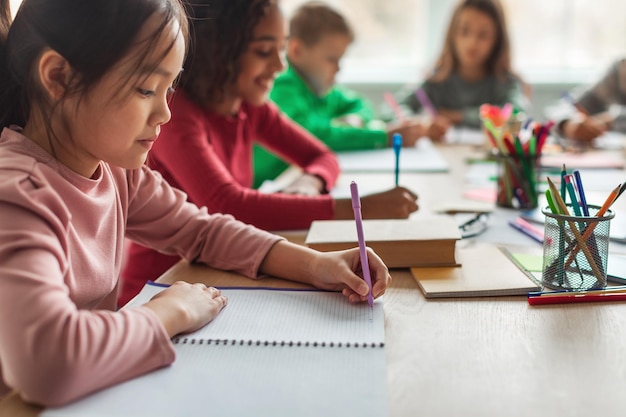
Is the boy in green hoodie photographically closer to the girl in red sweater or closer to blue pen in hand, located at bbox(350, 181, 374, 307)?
the girl in red sweater

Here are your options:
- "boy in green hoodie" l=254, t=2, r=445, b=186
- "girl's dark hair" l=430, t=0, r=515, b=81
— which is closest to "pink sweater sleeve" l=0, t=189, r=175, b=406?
"boy in green hoodie" l=254, t=2, r=445, b=186

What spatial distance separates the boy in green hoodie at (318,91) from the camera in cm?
201

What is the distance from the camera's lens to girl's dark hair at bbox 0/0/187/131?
0.71 metres

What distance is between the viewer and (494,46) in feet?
9.14

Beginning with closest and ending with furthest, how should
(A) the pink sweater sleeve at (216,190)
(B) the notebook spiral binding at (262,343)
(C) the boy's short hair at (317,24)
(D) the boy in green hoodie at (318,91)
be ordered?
1. (B) the notebook spiral binding at (262,343)
2. (A) the pink sweater sleeve at (216,190)
3. (D) the boy in green hoodie at (318,91)
4. (C) the boy's short hair at (317,24)

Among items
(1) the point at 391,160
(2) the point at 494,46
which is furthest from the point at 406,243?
(2) the point at 494,46

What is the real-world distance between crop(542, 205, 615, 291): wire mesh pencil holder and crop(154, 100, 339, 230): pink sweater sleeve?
1.49 feet

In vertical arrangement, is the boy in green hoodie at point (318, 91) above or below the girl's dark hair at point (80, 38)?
below

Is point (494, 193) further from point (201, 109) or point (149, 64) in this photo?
point (149, 64)

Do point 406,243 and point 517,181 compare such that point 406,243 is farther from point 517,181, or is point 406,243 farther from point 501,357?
point 517,181

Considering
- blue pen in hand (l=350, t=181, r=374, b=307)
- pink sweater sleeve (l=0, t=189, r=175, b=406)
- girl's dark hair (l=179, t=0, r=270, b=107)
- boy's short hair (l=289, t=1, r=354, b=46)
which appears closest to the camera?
pink sweater sleeve (l=0, t=189, r=175, b=406)

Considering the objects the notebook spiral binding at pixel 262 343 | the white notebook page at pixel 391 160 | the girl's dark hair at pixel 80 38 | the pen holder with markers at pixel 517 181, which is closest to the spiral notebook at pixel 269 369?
the notebook spiral binding at pixel 262 343

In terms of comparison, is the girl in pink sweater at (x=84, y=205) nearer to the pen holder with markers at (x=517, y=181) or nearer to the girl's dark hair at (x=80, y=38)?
the girl's dark hair at (x=80, y=38)

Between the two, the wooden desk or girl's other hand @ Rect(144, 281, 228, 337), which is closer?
the wooden desk
